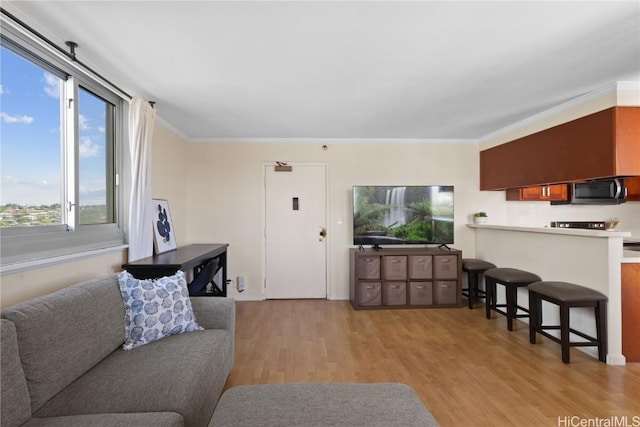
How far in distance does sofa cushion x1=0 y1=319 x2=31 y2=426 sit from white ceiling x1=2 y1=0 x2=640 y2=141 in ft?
5.47

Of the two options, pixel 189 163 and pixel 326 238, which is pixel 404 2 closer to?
pixel 326 238

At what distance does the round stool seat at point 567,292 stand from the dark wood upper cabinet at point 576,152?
1030 millimetres

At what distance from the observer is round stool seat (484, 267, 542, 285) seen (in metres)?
3.35

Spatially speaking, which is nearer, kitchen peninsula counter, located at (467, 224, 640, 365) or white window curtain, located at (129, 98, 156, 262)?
kitchen peninsula counter, located at (467, 224, 640, 365)

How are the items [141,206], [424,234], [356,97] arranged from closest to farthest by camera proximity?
[141,206]
[356,97]
[424,234]

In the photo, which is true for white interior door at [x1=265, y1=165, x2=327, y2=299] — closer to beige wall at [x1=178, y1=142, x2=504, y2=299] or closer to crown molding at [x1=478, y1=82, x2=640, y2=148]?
beige wall at [x1=178, y1=142, x2=504, y2=299]

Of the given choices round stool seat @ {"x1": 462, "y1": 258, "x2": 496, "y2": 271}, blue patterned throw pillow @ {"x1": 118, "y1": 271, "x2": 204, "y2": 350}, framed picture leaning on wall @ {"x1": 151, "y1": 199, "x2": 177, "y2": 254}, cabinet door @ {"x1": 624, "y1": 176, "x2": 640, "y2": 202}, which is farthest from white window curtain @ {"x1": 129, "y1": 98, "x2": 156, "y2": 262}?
cabinet door @ {"x1": 624, "y1": 176, "x2": 640, "y2": 202}

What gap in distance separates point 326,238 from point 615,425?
3348mm

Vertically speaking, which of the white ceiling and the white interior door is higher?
the white ceiling

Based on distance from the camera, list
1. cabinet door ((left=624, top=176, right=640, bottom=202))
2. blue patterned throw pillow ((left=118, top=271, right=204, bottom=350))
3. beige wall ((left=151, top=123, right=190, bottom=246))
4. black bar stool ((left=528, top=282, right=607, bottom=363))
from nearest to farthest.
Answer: blue patterned throw pillow ((left=118, top=271, right=204, bottom=350))
black bar stool ((left=528, top=282, right=607, bottom=363))
beige wall ((left=151, top=123, right=190, bottom=246))
cabinet door ((left=624, top=176, right=640, bottom=202))

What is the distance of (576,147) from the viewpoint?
3.03 metres

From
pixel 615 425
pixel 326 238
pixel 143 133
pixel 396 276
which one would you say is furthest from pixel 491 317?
pixel 143 133

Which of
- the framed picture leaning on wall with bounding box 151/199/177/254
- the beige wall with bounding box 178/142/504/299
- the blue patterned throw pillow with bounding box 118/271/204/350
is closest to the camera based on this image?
the blue patterned throw pillow with bounding box 118/271/204/350

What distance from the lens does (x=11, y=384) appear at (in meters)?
1.23
